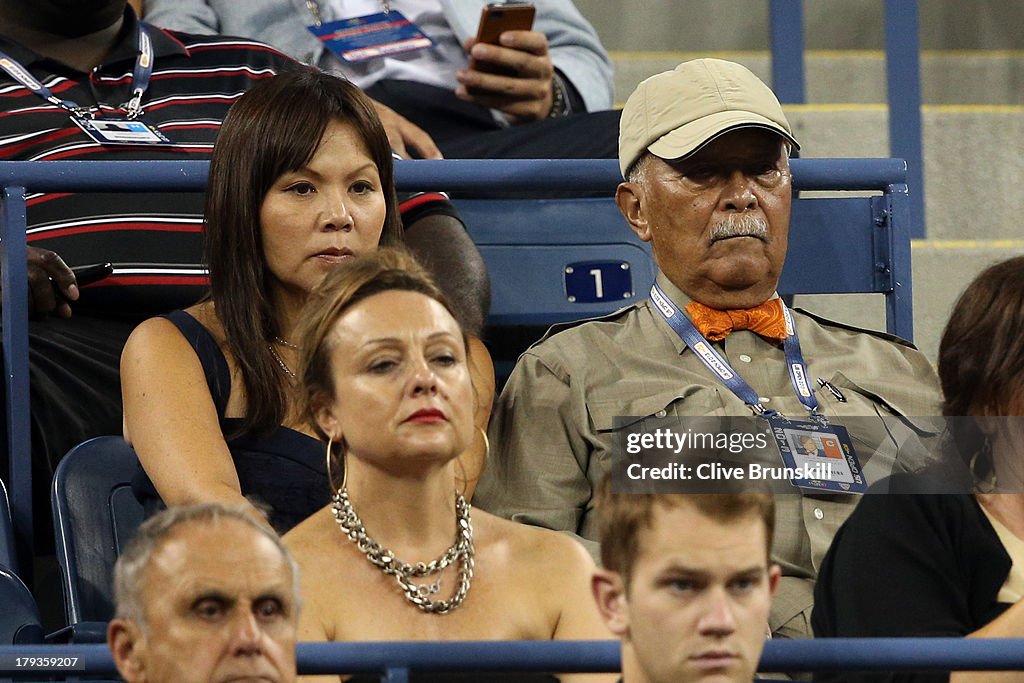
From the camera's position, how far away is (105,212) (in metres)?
2.52

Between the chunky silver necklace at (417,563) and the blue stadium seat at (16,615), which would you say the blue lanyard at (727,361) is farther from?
the blue stadium seat at (16,615)

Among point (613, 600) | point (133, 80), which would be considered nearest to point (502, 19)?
point (133, 80)

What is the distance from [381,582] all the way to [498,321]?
0.99 meters

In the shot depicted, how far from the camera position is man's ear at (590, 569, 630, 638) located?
1.44 metres

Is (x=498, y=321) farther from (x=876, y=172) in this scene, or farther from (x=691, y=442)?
(x=691, y=442)

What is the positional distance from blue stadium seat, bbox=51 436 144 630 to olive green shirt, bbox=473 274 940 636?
44cm

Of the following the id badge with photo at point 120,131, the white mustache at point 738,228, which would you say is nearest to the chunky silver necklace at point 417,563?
the white mustache at point 738,228

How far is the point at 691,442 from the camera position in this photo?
1847 millimetres

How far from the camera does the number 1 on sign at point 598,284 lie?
275 cm

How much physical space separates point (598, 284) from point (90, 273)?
0.79 meters

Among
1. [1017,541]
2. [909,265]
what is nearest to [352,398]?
[1017,541]

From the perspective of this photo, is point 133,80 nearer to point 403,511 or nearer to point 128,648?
point 403,511

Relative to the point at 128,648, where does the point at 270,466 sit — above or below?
above

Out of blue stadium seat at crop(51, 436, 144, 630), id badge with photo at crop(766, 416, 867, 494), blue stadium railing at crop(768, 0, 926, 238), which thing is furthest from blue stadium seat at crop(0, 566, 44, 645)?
blue stadium railing at crop(768, 0, 926, 238)
